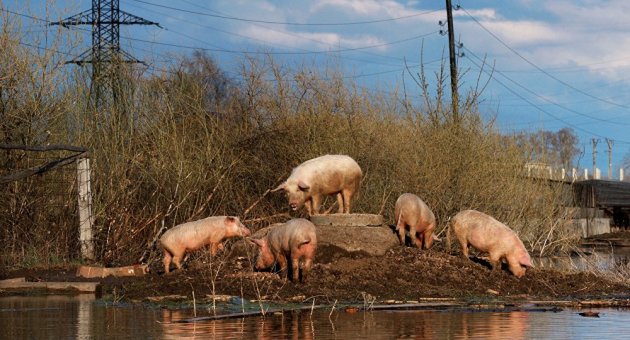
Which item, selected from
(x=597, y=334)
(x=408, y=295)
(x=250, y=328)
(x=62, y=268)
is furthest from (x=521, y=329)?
(x=62, y=268)

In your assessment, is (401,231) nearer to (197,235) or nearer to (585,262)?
(197,235)

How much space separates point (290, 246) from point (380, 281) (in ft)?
5.52

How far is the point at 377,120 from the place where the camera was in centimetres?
2900

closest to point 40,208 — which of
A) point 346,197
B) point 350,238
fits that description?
point 346,197

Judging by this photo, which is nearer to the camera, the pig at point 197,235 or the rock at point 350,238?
the rock at point 350,238

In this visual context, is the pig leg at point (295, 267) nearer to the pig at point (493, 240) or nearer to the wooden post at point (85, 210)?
the pig at point (493, 240)

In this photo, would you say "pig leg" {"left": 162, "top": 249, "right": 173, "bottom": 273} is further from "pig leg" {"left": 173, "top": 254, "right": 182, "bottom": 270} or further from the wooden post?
the wooden post

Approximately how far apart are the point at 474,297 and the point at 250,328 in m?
5.62

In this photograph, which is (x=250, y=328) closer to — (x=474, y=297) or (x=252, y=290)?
(x=252, y=290)

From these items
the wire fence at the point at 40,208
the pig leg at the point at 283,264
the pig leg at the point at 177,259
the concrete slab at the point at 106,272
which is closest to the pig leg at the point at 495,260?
the pig leg at the point at 283,264

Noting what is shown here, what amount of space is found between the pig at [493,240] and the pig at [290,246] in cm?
364

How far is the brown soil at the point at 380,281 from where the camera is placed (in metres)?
16.5

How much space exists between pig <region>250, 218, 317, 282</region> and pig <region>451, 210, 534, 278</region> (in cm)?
364

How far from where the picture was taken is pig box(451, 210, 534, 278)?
1870 centimetres
